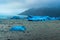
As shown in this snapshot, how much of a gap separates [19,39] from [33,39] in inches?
27.4

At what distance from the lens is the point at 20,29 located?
1163 centimetres

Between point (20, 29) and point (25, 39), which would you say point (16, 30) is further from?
point (25, 39)

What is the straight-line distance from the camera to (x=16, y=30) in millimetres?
11570

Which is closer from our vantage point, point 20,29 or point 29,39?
point 29,39

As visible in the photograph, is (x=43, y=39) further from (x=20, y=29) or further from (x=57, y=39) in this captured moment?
(x=20, y=29)

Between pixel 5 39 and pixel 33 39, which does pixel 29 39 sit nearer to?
pixel 33 39

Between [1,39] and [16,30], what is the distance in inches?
134

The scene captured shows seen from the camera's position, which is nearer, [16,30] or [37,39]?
[37,39]

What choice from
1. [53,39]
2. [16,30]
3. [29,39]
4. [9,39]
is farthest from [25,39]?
[16,30]

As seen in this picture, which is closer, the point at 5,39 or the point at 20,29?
the point at 5,39

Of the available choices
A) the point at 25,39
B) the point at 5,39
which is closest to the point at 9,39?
→ the point at 5,39

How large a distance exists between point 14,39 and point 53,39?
1.91 meters

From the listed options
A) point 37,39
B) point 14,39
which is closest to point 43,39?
point 37,39

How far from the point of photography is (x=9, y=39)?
8320 mm
